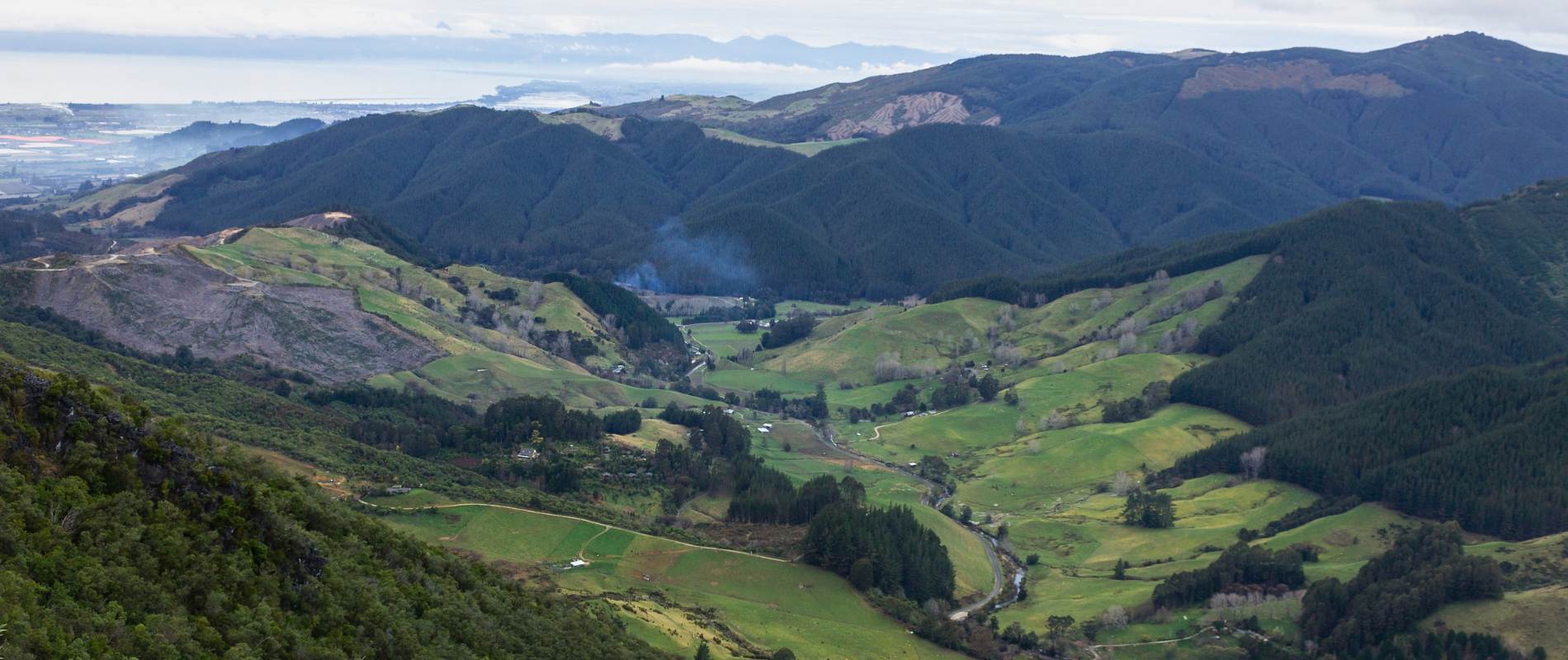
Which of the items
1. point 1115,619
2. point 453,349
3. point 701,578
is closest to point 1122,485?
point 1115,619

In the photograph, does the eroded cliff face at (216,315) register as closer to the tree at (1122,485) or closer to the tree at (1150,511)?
the tree at (1122,485)

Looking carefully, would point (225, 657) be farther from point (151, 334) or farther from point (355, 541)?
point (151, 334)

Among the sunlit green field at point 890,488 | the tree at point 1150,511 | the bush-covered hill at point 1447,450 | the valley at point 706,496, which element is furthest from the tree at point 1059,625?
the bush-covered hill at point 1447,450

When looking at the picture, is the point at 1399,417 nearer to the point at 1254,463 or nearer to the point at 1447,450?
the point at 1447,450

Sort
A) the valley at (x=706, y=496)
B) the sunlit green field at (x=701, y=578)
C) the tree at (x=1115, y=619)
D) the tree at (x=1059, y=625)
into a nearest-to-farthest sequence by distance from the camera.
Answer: the valley at (x=706, y=496), the sunlit green field at (x=701, y=578), the tree at (x=1059, y=625), the tree at (x=1115, y=619)

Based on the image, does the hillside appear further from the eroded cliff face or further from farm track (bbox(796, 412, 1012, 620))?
farm track (bbox(796, 412, 1012, 620))
